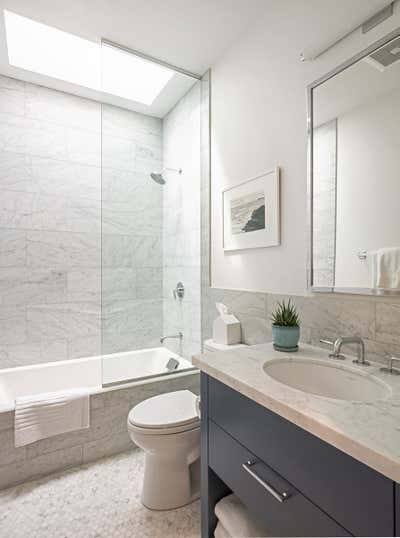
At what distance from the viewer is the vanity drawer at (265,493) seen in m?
0.72

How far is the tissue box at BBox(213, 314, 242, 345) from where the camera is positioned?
72.4 inches

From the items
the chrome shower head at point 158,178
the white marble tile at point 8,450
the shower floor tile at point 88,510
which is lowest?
the shower floor tile at point 88,510

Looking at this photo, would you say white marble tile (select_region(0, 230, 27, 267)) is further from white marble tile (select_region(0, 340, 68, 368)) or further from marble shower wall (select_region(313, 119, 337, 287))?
marble shower wall (select_region(313, 119, 337, 287))

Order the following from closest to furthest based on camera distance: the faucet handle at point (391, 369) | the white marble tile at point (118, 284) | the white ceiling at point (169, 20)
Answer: the faucet handle at point (391, 369) → the white ceiling at point (169, 20) → the white marble tile at point (118, 284)

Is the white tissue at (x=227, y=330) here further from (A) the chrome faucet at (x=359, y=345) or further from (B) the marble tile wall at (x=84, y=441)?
(A) the chrome faucet at (x=359, y=345)

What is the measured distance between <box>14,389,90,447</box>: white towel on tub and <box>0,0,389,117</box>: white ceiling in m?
2.31

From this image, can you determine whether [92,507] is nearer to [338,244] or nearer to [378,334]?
[378,334]

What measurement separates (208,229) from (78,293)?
1.33 m

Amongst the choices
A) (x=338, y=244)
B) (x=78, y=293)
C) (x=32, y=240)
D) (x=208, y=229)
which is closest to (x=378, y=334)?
(x=338, y=244)

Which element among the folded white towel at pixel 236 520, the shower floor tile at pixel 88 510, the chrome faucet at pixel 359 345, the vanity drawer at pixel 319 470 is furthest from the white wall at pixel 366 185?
the shower floor tile at pixel 88 510

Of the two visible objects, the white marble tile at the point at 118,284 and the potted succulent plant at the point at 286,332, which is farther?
the white marble tile at the point at 118,284

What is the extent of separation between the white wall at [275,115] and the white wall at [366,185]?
21cm

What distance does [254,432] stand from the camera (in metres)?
0.91

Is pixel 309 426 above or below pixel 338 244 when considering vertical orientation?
below
